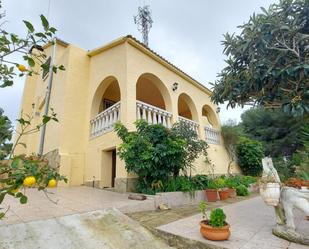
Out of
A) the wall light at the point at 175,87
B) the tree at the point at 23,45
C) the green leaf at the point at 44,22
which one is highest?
the wall light at the point at 175,87

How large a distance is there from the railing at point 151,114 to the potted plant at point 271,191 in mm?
4664

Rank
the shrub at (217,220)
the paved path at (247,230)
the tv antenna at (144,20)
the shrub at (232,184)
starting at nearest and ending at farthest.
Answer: the paved path at (247,230)
the shrub at (217,220)
the shrub at (232,184)
the tv antenna at (144,20)

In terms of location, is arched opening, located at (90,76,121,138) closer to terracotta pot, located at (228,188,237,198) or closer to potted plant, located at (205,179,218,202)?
potted plant, located at (205,179,218,202)

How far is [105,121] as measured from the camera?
7883 mm

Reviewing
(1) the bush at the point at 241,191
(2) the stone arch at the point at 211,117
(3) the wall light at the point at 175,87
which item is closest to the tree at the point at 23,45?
(3) the wall light at the point at 175,87

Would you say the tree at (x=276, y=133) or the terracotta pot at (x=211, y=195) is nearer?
the terracotta pot at (x=211, y=195)

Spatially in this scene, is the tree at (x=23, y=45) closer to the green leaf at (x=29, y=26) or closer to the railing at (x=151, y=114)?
the green leaf at (x=29, y=26)

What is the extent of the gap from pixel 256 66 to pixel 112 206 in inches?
154

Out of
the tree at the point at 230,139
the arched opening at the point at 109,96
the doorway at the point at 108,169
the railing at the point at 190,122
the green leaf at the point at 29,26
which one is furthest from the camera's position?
the tree at the point at 230,139

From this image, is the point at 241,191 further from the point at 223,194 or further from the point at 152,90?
the point at 152,90

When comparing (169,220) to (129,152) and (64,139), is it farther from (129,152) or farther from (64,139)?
(64,139)

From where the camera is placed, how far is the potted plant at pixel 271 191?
127 inches

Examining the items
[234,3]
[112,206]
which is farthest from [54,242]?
[234,3]

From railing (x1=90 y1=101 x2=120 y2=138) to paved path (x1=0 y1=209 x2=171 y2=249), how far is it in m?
4.14
